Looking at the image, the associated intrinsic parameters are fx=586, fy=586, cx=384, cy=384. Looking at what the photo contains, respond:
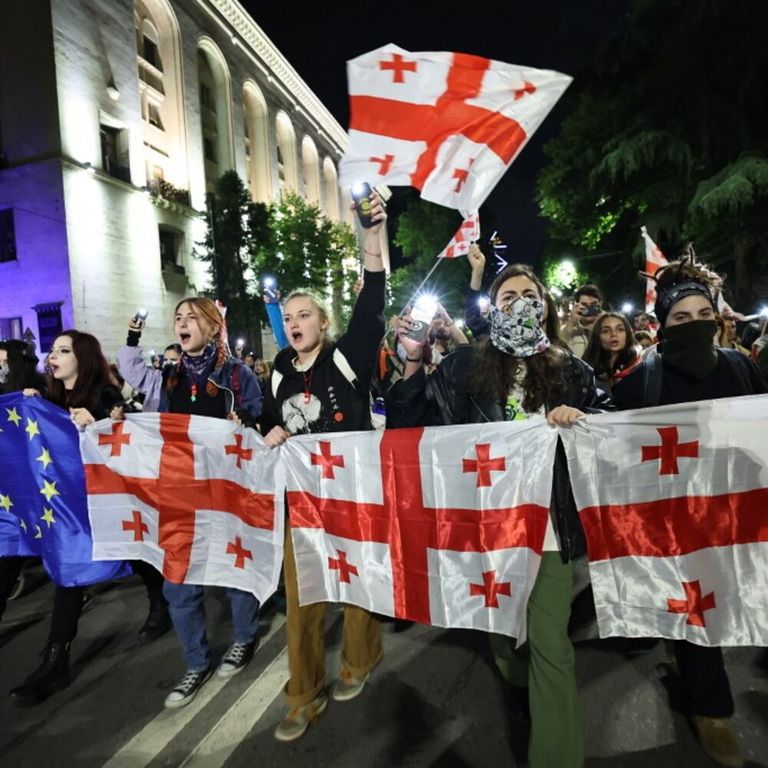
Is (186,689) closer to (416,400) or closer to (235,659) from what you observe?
(235,659)

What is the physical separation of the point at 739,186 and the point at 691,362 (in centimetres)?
1378

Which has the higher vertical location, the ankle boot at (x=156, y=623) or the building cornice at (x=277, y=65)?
the building cornice at (x=277, y=65)

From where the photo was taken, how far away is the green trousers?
2256 mm

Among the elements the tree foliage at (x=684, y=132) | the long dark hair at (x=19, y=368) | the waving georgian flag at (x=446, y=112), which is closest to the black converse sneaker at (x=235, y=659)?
the waving georgian flag at (x=446, y=112)

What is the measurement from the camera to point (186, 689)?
3.21m

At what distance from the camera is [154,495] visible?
11.7 feet

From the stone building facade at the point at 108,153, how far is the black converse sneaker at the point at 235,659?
19.6m

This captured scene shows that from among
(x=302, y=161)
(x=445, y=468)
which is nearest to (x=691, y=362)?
(x=445, y=468)

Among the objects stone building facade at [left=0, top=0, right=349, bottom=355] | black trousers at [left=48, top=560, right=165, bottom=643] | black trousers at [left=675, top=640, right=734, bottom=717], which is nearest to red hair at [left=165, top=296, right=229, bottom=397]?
black trousers at [left=48, top=560, right=165, bottom=643]

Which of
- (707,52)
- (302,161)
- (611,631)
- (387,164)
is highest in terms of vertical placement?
(302,161)

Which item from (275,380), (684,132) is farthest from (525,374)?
(684,132)

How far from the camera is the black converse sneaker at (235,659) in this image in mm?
3436

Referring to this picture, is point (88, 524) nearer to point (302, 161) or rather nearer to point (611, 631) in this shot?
point (611, 631)

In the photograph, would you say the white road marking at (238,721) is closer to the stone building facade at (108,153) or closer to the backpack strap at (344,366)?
the backpack strap at (344,366)
